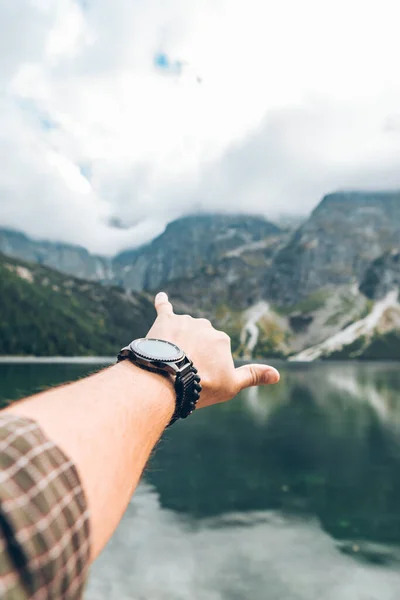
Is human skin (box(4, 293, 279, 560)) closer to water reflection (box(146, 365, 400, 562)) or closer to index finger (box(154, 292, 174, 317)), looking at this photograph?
index finger (box(154, 292, 174, 317))

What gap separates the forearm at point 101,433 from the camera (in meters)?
1.79

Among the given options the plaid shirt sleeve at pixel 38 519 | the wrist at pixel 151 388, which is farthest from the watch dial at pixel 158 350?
the plaid shirt sleeve at pixel 38 519

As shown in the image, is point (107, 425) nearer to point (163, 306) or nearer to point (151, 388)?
point (151, 388)

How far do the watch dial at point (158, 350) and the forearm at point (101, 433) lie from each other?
2.09 feet

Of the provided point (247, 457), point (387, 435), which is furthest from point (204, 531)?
point (387, 435)

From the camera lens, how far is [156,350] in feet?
10.9

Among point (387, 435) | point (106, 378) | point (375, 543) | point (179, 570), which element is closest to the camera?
point (106, 378)

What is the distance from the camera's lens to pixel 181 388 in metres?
3.23

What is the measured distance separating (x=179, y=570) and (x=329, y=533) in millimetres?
12573

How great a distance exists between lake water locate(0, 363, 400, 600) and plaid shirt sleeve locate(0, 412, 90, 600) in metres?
1.52

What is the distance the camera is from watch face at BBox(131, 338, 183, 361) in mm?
3168

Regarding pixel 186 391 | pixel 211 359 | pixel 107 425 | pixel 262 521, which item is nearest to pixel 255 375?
pixel 211 359

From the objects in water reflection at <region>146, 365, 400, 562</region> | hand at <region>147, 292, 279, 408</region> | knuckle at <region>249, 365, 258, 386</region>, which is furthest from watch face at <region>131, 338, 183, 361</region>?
water reflection at <region>146, 365, 400, 562</region>

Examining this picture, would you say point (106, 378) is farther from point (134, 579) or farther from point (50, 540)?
point (134, 579)
